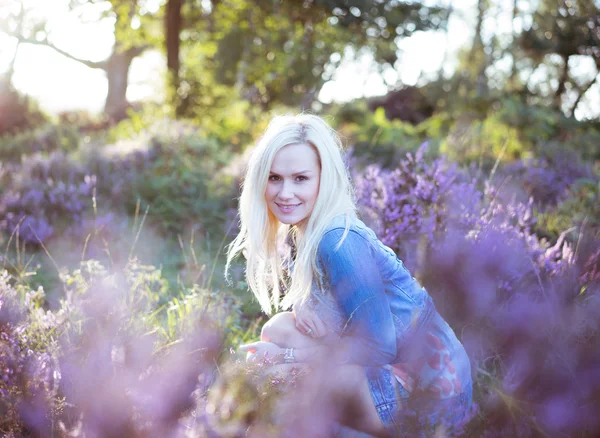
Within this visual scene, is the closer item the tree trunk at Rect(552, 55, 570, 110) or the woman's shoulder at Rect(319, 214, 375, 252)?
the woman's shoulder at Rect(319, 214, 375, 252)

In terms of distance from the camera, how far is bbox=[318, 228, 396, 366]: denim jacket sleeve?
198 centimetres

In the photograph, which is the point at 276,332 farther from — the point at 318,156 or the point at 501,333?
the point at 501,333

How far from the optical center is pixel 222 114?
11805 millimetres

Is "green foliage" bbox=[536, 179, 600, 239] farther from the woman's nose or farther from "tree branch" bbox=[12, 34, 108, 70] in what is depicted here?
"tree branch" bbox=[12, 34, 108, 70]

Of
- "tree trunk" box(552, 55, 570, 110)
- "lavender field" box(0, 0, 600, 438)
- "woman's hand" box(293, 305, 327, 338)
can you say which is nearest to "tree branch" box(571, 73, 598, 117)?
"tree trunk" box(552, 55, 570, 110)

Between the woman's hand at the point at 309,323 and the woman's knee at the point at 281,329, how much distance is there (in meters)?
0.04

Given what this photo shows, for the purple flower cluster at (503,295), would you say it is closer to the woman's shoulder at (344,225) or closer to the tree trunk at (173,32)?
the woman's shoulder at (344,225)

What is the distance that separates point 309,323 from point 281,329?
16 centimetres

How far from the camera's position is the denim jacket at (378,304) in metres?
1.98

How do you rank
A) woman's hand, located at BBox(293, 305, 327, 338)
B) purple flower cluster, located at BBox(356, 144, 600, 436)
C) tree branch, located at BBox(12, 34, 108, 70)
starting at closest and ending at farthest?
purple flower cluster, located at BBox(356, 144, 600, 436)
woman's hand, located at BBox(293, 305, 327, 338)
tree branch, located at BBox(12, 34, 108, 70)

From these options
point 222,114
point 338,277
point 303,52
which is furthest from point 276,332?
point 303,52

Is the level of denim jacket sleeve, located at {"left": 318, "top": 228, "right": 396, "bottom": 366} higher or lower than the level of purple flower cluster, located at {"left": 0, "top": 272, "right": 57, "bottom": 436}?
higher

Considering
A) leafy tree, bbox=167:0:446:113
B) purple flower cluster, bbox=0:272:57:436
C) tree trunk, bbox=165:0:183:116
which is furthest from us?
tree trunk, bbox=165:0:183:116

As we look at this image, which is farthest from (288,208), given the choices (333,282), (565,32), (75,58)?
(75,58)
